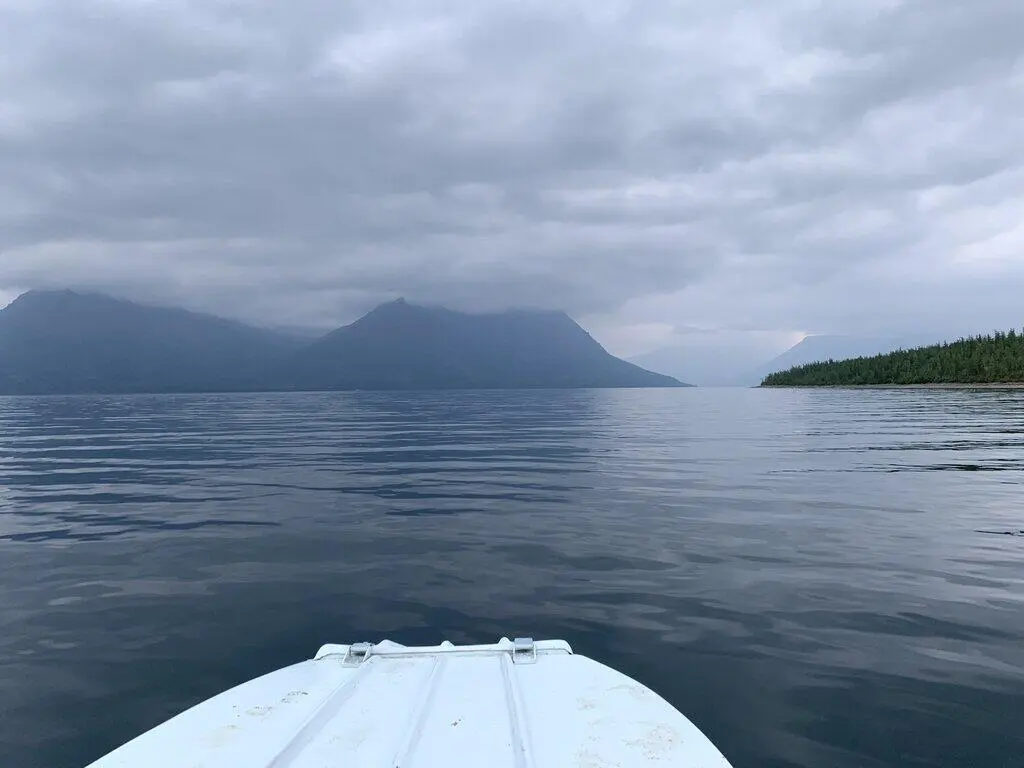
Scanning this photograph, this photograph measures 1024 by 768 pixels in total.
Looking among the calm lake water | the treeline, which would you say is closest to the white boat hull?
the calm lake water

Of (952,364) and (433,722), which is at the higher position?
(952,364)

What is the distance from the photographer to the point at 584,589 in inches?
444

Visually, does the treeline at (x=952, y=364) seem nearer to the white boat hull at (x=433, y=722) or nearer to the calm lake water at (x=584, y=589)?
the calm lake water at (x=584, y=589)

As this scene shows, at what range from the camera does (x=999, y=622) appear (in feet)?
31.0

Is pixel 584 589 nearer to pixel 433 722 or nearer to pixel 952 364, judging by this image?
pixel 433 722

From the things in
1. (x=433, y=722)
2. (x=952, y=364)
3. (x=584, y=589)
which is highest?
(x=952, y=364)

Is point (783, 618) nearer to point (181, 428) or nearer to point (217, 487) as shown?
point (217, 487)

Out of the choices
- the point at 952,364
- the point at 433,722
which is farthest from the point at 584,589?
the point at 952,364

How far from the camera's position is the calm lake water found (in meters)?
7.17

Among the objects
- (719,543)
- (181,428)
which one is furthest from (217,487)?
(181,428)

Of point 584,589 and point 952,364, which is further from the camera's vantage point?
point 952,364

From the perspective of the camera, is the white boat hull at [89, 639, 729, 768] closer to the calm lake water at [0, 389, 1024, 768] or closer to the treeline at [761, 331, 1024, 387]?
the calm lake water at [0, 389, 1024, 768]

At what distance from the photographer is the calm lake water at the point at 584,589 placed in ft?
23.5

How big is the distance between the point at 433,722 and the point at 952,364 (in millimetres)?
190299
